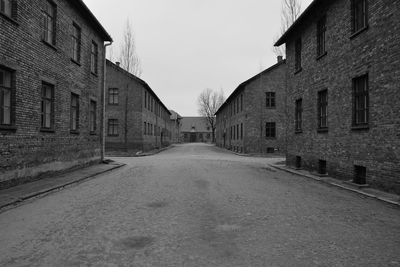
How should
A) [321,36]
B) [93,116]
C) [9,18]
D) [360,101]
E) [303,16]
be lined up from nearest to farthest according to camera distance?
[9,18]
[360,101]
[321,36]
[303,16]
[93,116]

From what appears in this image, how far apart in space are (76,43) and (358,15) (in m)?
11.4

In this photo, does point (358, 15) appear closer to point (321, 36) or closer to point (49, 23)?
point (321, 36)

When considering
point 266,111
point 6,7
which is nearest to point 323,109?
point 6,7

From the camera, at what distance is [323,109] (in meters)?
13.2

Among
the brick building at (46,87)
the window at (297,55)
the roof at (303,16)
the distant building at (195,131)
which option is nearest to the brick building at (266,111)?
the roof at (303,16)

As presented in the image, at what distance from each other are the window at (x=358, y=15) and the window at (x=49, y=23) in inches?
414

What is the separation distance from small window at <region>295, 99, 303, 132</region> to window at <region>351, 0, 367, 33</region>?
5.43 m

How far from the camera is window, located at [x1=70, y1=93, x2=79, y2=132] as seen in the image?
14070 millimetres

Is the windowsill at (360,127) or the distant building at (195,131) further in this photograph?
the distant building at (195,131)

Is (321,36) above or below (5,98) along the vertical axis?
above

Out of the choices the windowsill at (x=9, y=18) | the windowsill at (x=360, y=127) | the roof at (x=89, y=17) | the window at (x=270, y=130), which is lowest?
the windowsill at (x=360, y=127)

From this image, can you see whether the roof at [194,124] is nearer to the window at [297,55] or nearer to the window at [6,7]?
the window at [297,55]

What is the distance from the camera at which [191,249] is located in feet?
13.8

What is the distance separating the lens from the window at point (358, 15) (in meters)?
10.1
